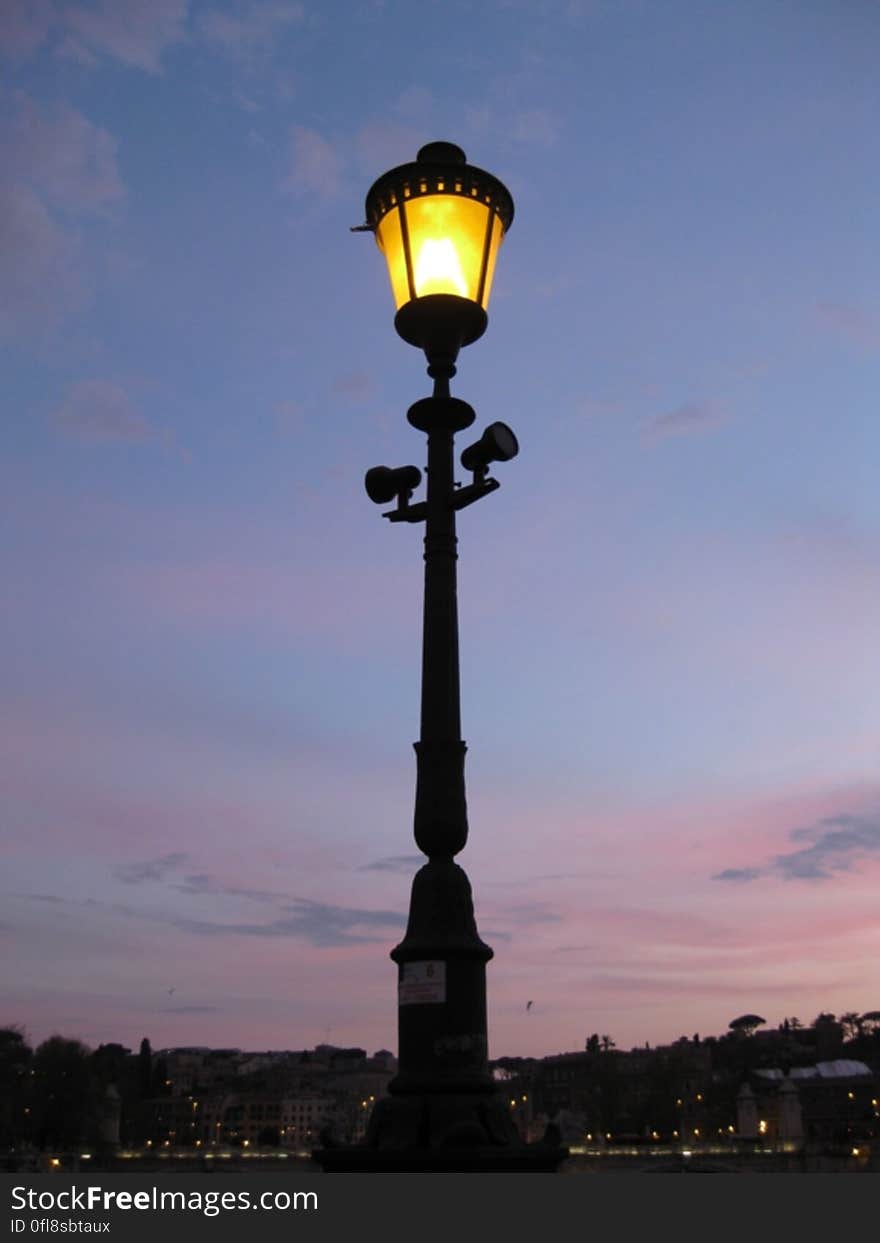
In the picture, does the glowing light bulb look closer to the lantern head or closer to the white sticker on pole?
the lantern head

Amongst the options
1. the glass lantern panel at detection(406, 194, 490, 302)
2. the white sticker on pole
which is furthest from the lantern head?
the white sticker on pole

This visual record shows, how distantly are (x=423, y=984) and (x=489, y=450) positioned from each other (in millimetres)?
3325

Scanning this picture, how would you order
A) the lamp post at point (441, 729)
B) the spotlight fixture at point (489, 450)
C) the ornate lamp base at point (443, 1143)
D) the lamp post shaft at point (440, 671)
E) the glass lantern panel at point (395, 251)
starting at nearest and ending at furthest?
the ornate lamp base at point (443, 1143), the lamp post at point (441, 729), the lamp post shaft at point (440, 671), the spotlight fixture at point (489, 450), the glass lantern panel at point (395, 251)

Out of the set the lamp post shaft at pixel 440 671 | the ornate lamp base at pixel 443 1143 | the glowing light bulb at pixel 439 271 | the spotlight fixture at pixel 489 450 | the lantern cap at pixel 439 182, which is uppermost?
the lantern cap at pixel 439 182

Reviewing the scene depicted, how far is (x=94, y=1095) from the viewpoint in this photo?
364ft

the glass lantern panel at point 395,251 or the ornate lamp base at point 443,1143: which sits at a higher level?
the glass lantern panel at point 395,251

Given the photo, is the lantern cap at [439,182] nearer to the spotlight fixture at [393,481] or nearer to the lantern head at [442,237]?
the lantern head at [442,237]

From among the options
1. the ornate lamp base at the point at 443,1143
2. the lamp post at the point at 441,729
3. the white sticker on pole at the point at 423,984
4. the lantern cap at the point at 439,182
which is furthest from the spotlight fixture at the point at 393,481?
the ornate lamp base at the point at 443,1143

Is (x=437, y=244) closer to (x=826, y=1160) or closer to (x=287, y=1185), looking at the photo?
(x=287, y=1185)

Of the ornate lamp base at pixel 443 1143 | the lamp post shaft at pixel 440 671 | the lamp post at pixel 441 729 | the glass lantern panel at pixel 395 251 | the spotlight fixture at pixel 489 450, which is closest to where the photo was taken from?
the ornate lamp base at pixel 443 1143

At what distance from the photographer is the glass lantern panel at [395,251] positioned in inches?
322

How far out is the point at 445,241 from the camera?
8086mm

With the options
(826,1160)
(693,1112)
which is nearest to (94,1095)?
(826,1160)

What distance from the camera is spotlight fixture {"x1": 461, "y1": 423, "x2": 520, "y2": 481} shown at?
7.82 metres
